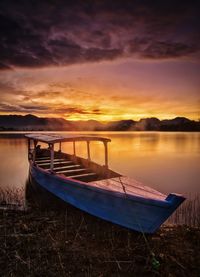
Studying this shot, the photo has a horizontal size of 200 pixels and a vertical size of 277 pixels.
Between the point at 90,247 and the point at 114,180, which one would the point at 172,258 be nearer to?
the point at 90,247

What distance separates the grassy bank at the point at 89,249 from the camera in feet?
16.8

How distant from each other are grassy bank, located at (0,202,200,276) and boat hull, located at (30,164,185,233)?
1.60ft

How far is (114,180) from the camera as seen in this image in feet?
28.0

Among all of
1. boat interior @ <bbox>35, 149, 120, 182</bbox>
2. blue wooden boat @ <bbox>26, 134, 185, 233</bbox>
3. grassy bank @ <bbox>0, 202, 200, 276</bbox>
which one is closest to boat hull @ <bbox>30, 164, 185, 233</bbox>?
blue wooden boat @ <bbox>26, 134, 185, 233</bbox>

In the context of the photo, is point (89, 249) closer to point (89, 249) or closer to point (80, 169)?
point (89, 249)

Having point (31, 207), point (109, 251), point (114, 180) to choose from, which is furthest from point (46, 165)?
point (109, 251)

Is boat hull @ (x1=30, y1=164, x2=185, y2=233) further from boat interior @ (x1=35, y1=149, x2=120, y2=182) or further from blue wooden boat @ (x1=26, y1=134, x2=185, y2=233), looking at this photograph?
boat interior @ (x1=35, y1=149, x2=120, y2=182)

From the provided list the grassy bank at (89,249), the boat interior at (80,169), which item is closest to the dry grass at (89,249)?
the grassy bank at (89,249)

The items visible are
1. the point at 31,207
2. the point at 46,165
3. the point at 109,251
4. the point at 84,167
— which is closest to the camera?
the point at 109,251

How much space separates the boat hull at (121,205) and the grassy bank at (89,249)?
1.60 feet

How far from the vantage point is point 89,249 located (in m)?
6.08

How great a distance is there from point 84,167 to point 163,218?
7389 mm

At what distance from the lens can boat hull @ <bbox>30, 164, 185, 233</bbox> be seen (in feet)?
19.6

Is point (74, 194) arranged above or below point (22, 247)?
above
